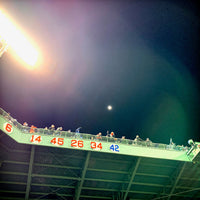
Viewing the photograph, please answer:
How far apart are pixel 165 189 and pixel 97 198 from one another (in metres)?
7.35

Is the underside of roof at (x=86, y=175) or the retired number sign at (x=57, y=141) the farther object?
the underside of roof at (x=86, y=175)

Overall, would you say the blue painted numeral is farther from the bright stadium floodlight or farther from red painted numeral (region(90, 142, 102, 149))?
the bright stadium floodlight

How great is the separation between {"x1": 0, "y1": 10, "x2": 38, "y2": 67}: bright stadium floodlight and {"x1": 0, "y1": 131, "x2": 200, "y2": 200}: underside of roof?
967 cm

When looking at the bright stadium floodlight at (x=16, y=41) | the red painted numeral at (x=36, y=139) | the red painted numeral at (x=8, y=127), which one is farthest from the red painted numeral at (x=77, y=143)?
the bright stadium floodlight at (x=16, y=41)

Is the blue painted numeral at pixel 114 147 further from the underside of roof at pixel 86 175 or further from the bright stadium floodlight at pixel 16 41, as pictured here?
the bright stadium floodlight at pixel 16 41

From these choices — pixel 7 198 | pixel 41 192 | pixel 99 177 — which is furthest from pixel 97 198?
pixel 7 198

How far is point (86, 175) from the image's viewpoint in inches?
854

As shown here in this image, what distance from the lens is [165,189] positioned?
23.4 meters

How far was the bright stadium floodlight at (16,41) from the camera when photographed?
21703 millimetres

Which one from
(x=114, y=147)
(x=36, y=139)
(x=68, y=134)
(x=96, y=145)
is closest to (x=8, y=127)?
(x=36, y=139)

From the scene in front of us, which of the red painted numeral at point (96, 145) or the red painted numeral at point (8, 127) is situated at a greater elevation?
the red painted numeral at point (96, 145)

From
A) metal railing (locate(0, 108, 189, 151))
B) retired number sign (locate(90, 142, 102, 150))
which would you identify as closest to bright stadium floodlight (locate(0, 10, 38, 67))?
metal railing (locate(0, 108, 189, 151))

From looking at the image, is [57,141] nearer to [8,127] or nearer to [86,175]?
[8,127]

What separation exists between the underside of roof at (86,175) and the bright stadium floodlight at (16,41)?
9.67 meters
